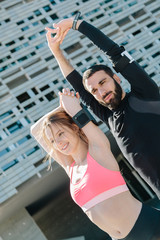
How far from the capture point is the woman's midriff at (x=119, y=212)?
6.56 ft

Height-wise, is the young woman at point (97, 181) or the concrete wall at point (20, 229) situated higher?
the young woman at point (97, 181)

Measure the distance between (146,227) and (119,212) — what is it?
24cm

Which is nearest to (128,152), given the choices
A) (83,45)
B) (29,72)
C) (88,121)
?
(88,121)

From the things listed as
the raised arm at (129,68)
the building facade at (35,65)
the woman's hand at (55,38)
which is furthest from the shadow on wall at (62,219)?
the raised arm at (129,68)

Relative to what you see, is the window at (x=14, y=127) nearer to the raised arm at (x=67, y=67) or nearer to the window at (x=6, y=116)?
the window at (x=6, y=116)

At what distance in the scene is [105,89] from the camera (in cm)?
216

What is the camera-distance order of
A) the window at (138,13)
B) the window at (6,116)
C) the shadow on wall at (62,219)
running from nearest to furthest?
the window at (6,116), the shadow on wall at (62,219), the window at (138,13)

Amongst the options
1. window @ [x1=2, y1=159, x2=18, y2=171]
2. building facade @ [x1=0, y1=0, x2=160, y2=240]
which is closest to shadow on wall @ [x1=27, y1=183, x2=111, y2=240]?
building facade @ [x1=0, y1=0, x2=160, y2=240]

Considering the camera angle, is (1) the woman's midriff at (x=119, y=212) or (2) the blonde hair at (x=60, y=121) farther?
(2) the blonde hair at (x=60, y=121)

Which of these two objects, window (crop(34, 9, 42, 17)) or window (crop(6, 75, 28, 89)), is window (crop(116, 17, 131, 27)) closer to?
window (crop(34, 9, 42, 17))

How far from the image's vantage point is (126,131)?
207cm

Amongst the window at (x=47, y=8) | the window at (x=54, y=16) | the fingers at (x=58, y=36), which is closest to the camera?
the fingers at (x=58, y=36)

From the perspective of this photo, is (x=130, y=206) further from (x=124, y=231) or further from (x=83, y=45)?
(x=83, y=45)

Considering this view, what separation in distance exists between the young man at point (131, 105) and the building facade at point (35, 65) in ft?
38.0
